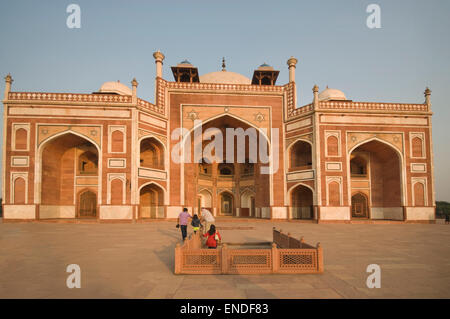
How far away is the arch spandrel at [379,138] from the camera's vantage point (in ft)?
66.4

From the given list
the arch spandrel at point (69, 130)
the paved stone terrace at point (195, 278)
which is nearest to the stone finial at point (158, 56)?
the arch spandrel at point (69, 130)

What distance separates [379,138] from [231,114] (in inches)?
405

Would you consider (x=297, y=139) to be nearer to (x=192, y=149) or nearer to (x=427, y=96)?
(x=192, y=149)

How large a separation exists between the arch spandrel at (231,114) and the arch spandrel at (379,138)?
5.75 meters

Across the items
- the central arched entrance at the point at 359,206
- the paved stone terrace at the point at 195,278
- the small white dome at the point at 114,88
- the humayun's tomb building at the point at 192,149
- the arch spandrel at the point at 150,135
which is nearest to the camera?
the paved stone terrace at the point at 195,278

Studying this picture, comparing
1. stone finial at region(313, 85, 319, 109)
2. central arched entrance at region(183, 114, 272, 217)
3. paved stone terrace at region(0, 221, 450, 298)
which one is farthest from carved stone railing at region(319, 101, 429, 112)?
paved stone terrace at region(0, 221, 450, 298)

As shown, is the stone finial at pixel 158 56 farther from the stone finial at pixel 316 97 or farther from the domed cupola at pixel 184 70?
the stone finial at pixel 316 97

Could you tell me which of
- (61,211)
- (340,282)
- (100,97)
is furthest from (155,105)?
(340,282)

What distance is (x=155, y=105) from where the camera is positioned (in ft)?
69.6

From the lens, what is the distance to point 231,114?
22.5 m

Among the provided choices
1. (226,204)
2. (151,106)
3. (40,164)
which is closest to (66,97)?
(40,164)

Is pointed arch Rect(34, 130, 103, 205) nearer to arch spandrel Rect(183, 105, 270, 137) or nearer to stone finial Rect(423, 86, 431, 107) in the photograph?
arch spandrel Rect(183, 105, 270, 137)
